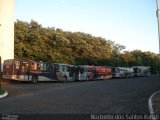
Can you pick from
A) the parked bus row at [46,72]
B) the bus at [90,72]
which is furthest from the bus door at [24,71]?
the bus at [90,72]

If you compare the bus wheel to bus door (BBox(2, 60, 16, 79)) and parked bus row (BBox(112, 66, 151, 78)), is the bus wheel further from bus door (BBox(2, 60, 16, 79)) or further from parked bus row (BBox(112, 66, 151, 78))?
Answer: parked bus row (BBox(112, 66, 151, 78))

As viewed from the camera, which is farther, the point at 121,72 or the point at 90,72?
the point at 121,72

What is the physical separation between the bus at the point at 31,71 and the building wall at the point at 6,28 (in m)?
6.96

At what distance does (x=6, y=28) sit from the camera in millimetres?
43719

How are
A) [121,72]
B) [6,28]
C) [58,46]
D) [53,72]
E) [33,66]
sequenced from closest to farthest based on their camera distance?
[33,66] → [53,72] → [6,28] → [121,72] → [58,46]

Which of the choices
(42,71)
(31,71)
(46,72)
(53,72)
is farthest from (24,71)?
(53,72)

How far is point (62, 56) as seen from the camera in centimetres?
7044

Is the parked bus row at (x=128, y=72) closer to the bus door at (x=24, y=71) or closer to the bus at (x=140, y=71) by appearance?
the bus at (x=140, y=71)

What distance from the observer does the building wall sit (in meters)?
43.0

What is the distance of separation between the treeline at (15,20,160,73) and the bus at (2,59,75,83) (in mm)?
20407

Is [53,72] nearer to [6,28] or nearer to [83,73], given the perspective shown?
[6,28]

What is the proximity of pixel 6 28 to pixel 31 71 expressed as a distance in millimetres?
10488

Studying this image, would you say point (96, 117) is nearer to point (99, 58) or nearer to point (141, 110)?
point (141, 110)

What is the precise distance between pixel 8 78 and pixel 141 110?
2460 cm
